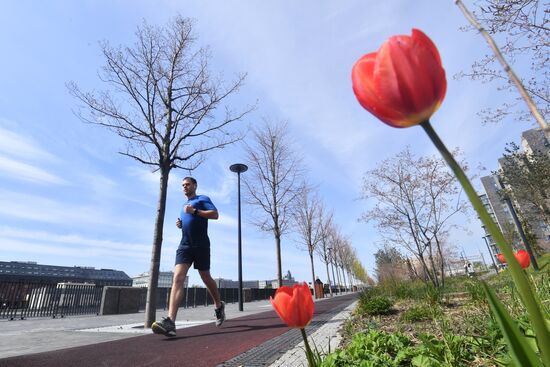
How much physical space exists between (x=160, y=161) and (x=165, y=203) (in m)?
1.19

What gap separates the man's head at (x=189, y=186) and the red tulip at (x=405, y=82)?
4.92 m

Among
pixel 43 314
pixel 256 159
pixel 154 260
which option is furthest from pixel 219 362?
pixel 256 159

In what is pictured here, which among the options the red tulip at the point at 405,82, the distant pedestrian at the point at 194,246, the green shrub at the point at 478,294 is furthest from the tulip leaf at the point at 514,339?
the distant pedestrian at the point at 194,246

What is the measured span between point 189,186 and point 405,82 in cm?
502

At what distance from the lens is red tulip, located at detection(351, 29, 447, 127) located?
0.68m

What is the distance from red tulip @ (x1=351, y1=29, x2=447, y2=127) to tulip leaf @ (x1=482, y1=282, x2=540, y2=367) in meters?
0.40

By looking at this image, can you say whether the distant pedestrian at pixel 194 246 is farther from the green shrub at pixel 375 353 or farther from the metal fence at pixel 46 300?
the metal fence at pixel 46 300

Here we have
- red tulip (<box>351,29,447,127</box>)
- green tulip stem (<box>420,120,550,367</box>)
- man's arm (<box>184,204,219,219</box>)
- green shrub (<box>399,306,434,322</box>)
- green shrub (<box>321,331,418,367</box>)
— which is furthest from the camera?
man's arm (<box>184,204,219,219</box>)

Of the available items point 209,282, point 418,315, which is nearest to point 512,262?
point 418,315

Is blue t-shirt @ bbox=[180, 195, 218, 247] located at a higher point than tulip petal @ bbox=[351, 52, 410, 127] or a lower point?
higher

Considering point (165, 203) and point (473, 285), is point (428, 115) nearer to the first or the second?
point (473, 285)

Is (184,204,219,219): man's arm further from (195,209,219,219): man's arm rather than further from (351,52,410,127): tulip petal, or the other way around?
(351,52,410,127): tulip petal

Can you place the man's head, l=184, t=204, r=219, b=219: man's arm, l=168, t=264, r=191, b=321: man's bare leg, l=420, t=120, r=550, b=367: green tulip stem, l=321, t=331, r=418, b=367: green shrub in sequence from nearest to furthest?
l=420, t=120, r=550, b=367: green tulip stem < l=321, t=331, r=418, b=367: green shrub < l=168, t=264, r=191, b=321: man's bare leg < l=184, t=204, r=219, b=219: man's arm < the man's head

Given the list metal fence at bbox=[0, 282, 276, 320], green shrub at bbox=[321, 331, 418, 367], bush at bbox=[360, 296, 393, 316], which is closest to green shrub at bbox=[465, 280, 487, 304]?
green shrub at bbox=[321, 331, 418, 367]
